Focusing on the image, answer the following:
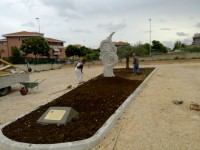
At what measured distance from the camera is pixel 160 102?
28.9 ft

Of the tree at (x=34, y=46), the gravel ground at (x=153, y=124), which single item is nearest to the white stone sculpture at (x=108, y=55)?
the gravel ground at (x=153, y=124)

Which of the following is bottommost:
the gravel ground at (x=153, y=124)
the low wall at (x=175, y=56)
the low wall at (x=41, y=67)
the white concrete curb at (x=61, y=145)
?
the low wall at (x=41, y=67)

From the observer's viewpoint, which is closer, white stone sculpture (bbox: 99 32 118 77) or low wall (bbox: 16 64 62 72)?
white stone sculpture (bbox: 99 32 118 77)

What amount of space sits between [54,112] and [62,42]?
62.7 m

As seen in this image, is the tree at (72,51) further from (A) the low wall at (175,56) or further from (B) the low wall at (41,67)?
(A) the low wall at (175,56)

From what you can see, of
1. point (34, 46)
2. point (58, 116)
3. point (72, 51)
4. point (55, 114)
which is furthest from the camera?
point (72, 51)

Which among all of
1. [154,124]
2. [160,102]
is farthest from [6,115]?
[160,102]

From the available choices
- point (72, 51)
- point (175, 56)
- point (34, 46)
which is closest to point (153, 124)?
point (34, 46)

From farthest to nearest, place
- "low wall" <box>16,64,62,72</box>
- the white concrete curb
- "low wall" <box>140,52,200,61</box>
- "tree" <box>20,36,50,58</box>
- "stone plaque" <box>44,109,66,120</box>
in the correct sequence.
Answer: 1. "low wall" <box>140,52,200,61</box>
2. "tree" <box>20,36,50,58</box>
3. "low wall" <box>16,64,62,72</box>
4. "stone plaque" <box>44,109,66,120</box>
5. the white concrete curb

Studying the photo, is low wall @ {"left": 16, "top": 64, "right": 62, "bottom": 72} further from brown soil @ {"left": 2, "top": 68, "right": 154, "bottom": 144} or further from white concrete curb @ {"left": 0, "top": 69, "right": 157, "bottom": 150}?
white concrete curb @ {"left": 0, "top": 69, "right": 157, "bottom": 150}

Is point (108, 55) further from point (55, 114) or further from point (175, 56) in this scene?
point (175, 56)

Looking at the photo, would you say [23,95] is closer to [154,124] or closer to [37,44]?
[154,124]

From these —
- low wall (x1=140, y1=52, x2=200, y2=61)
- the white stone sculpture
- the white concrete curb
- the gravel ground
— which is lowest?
the gravel ground

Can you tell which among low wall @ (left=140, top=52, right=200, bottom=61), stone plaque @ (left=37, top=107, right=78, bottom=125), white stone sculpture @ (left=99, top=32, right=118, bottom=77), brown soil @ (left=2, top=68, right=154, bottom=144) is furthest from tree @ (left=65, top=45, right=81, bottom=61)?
stone plaque @ (left=37, top=107, right=78, bottom=125)
